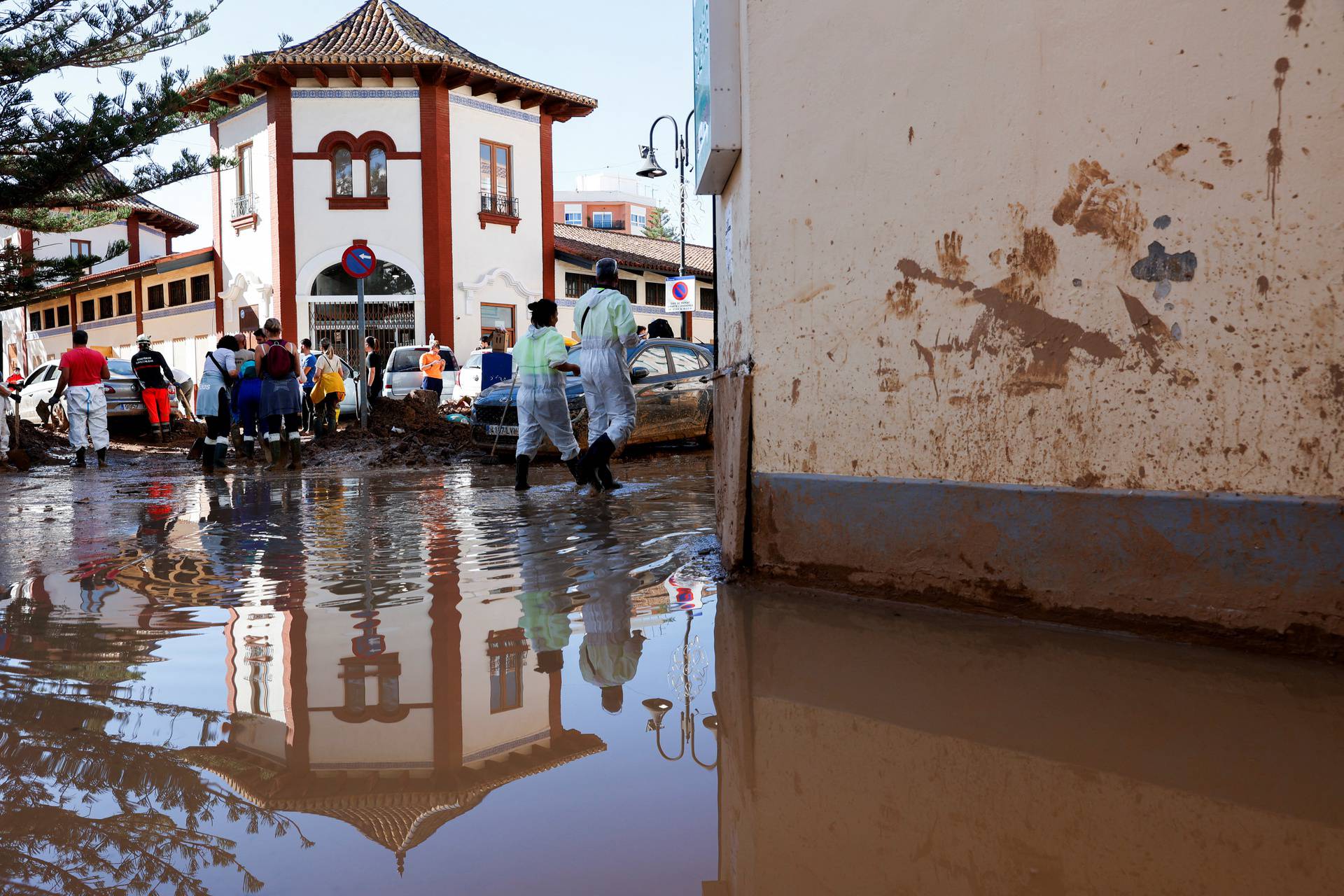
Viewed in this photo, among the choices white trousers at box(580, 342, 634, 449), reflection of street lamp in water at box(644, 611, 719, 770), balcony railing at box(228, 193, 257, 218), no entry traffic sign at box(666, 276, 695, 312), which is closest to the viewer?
reflection of street lamp in water at box(644, 611, 719, 770)

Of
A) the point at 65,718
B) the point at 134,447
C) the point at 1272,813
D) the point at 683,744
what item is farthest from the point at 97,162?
the point at 1272,813

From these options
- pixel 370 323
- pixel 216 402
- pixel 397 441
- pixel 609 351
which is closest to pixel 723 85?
pixel 609 351

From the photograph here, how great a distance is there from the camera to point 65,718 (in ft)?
10.6

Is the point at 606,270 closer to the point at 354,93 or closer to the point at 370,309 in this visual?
the point at 370,309

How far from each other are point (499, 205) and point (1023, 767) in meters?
28.6

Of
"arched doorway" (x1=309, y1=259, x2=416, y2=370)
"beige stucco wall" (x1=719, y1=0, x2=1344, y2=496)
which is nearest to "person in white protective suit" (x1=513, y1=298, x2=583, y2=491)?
"beige stucco wall" (x1=719, y1=0, x2=1344, y2=496)

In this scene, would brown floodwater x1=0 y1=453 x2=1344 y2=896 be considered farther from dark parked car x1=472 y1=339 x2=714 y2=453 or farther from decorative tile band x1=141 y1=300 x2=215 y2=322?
decorative tile band x1=141 y1=300 x2=215 y2=322

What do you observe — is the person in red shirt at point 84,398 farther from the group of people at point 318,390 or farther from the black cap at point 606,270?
the black cap at point 606,270

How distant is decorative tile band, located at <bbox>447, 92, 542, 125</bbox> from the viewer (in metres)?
28.8

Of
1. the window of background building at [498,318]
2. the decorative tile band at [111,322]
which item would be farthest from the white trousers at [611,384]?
the decorative tile band at [111,322]

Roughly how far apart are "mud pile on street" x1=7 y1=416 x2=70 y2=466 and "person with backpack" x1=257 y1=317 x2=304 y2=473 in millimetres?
4738

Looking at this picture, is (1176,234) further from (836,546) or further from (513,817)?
(513,817)

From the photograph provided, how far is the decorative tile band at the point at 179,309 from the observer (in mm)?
31406

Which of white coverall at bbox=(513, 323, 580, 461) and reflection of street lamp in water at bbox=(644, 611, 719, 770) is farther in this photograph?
white coverall at bbox=(513, 323, 580, 461)
